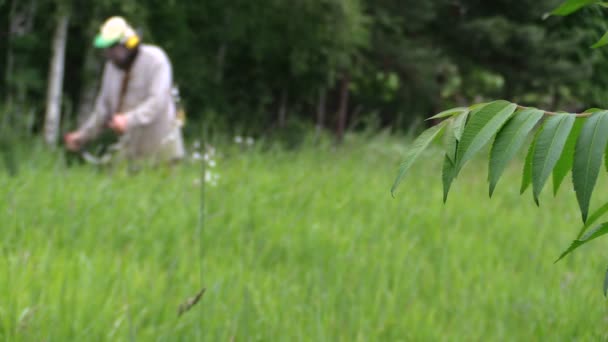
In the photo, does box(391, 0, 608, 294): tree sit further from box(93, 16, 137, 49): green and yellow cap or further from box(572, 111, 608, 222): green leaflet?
box(93, 16, 137, 49): green and yellow cap

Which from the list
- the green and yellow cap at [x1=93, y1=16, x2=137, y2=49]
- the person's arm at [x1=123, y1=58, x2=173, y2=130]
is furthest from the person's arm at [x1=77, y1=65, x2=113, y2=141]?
the green and yellow cap at [x1=93, y1=16, x2=137, y2=49]

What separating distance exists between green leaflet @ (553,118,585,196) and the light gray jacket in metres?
A: 4.61

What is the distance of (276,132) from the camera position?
13266mm

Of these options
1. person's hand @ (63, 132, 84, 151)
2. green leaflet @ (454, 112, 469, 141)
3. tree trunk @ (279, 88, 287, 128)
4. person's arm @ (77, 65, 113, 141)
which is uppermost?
green leaflet @ (454, 112, 469, 141)

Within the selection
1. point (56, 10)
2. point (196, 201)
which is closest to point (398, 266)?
point (196, 201)

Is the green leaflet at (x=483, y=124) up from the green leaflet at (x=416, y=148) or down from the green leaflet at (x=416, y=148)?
up

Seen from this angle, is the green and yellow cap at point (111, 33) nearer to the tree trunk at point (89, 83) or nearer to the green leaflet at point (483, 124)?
the tree trunk at point (89, 83)

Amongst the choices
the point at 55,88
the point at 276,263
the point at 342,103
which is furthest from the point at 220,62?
the point at 276,263

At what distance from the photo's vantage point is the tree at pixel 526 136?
124 cm

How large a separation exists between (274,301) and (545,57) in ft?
41.1

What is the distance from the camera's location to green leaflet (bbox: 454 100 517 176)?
1.29 meters

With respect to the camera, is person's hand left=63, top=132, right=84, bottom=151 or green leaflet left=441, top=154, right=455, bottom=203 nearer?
green leaflet left=441, top=154, right=455, bottom=203

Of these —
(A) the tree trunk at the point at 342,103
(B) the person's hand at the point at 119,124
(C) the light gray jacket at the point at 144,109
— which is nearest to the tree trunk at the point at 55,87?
(C) the light gray jacket at the point at 144,109

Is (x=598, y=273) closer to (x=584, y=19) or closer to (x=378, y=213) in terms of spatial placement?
(x=378, y=213)
